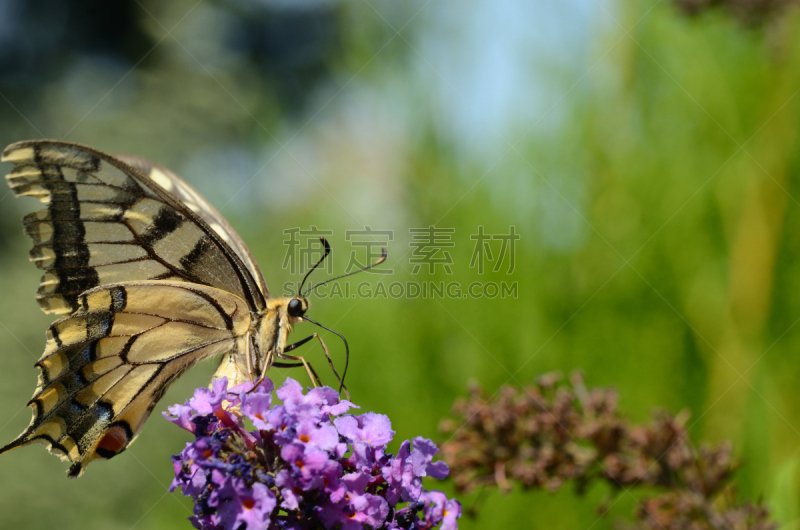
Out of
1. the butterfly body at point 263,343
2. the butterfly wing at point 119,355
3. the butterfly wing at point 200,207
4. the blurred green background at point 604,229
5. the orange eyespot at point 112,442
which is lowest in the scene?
the orange eyespot at point 112,442

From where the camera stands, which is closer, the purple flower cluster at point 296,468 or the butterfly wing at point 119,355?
the purple flower cluster at point 296,468

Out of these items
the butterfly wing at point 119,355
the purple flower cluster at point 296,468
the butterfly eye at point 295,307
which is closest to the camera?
the purple flower cluster at point 296,468

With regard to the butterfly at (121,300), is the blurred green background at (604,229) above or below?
above

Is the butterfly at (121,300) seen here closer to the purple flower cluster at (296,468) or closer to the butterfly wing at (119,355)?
the butterfly wing at (119,355)

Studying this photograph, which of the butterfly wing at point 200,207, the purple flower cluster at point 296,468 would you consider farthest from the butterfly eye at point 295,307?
the purple flower cluster at point 296,468

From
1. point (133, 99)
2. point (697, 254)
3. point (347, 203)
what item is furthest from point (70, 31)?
point (697, 254)

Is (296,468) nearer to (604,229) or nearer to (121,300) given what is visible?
(121,300)
